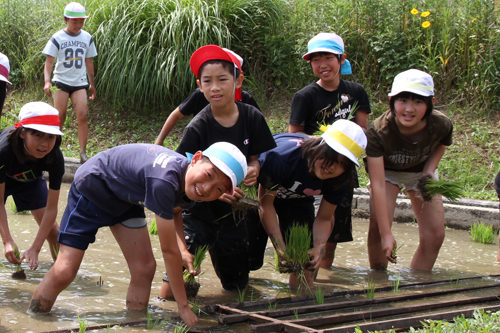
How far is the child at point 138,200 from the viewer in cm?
318

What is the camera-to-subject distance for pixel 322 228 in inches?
170

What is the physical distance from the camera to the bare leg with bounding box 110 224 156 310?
370 centimetres

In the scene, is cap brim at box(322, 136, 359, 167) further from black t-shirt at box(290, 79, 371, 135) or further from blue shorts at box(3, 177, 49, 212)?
blue shorts at box(3, 177, 49, 212)

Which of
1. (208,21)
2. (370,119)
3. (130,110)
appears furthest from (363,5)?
(130,110)

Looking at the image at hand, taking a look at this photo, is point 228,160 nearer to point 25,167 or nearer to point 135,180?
point 135,180

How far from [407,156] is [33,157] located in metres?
3.04

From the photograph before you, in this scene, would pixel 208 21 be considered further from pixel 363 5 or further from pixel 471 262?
pixel 471 262

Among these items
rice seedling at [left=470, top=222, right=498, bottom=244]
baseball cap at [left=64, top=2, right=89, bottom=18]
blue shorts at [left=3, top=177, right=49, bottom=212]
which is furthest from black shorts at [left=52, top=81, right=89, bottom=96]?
rice seedling at [left=470, top=222, right=498, bottom=244]

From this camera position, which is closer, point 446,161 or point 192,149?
point 192,149

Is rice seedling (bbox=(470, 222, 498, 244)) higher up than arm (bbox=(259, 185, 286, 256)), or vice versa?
arm (bbox=(259, 185, 286, 256))

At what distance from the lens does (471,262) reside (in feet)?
17.6

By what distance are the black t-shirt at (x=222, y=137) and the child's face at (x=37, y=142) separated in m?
0.93

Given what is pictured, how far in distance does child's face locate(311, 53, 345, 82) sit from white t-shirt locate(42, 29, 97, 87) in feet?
15.2

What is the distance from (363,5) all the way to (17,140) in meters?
7.37
